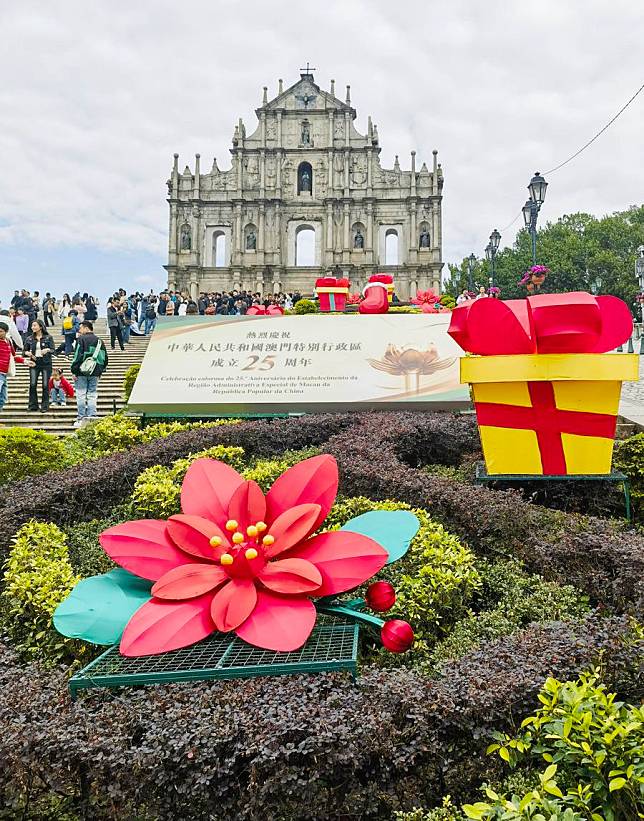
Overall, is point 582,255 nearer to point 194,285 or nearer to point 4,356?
point 194,285

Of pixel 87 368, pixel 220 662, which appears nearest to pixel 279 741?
pixel 220 662

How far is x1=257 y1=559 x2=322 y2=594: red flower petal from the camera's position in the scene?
8.07 ft

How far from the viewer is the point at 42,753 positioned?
2.01m

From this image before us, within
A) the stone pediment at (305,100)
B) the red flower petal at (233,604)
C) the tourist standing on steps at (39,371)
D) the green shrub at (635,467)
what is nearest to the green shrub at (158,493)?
the red flower petal at (233,604)

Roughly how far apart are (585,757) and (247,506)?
5.12ft

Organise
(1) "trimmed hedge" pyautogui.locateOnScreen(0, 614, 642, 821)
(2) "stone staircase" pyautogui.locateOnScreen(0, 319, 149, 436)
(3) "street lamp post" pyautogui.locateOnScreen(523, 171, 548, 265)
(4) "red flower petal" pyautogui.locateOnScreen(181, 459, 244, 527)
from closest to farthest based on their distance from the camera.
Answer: (1) "trimmed hedge" pyautogui.locateOnScreen(0, 614, 642, 821)
(4) "red flower petal" pyautogui.locateOnScreen(181, 459, 244, 527)
(2) "stone staircase" pyautogui.locateOnScreen(0, 319, 149, 436)
(3) "street lamp post" pyautogui.locateOnScreen(523, 171, 548, 265)

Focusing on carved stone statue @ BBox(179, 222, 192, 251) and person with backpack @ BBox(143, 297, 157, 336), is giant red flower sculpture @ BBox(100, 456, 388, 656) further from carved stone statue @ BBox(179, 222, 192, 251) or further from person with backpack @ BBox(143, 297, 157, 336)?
carved stone statue @ BBox(179, 222, 192, 251)

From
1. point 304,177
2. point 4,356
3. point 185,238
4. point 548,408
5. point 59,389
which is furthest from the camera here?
point 304,177

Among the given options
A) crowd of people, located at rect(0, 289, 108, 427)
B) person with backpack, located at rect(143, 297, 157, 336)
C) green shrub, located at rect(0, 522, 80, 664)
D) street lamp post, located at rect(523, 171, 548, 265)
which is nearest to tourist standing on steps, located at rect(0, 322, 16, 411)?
crowd of people, located at rect(0, 289, 108, 427)

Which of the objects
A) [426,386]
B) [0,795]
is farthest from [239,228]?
[0,795]

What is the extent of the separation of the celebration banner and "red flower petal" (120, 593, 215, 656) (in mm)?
5035

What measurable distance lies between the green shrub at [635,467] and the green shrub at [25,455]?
4716 mm

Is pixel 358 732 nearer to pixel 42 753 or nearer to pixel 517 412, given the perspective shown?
pixel 42 753

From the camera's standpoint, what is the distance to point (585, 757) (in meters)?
1.78
